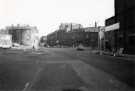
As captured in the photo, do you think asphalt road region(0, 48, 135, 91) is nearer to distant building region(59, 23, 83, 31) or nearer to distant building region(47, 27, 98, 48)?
distant building region(47, 27, 98, 48)

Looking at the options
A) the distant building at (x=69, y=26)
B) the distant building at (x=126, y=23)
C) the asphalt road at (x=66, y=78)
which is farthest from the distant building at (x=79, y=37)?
the asphalt road at (x=66, y=78)

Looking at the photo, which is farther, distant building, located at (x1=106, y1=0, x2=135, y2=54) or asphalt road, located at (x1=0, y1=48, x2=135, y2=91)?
distant building, located at (x1=106, y1=0, x2=135, y2=54)

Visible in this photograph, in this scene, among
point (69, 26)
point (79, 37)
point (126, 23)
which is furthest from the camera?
point (69, 26)

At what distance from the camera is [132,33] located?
38.5 m

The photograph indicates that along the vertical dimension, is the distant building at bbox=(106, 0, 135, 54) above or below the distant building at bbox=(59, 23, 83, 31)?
below

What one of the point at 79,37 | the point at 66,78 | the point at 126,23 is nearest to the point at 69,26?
the point at 79,37

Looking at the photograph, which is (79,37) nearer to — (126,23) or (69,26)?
(69,26)

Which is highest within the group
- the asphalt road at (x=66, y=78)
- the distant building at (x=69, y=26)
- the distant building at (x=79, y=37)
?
the distant building at (x=69, y=26)

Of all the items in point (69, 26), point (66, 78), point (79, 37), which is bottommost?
point (66, 78)

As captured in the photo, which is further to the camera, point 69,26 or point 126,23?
point 69,26

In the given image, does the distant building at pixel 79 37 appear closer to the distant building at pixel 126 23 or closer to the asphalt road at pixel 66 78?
the distant building at pixel 126 23

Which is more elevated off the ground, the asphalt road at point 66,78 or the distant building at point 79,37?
the distant building at point 79,37

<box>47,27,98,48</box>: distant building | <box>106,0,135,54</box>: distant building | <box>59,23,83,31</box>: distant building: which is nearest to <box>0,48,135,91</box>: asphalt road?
<box>106,0,135,54</box>: distant building

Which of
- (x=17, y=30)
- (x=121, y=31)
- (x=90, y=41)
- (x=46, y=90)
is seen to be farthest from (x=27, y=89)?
(x=17, y=30)
